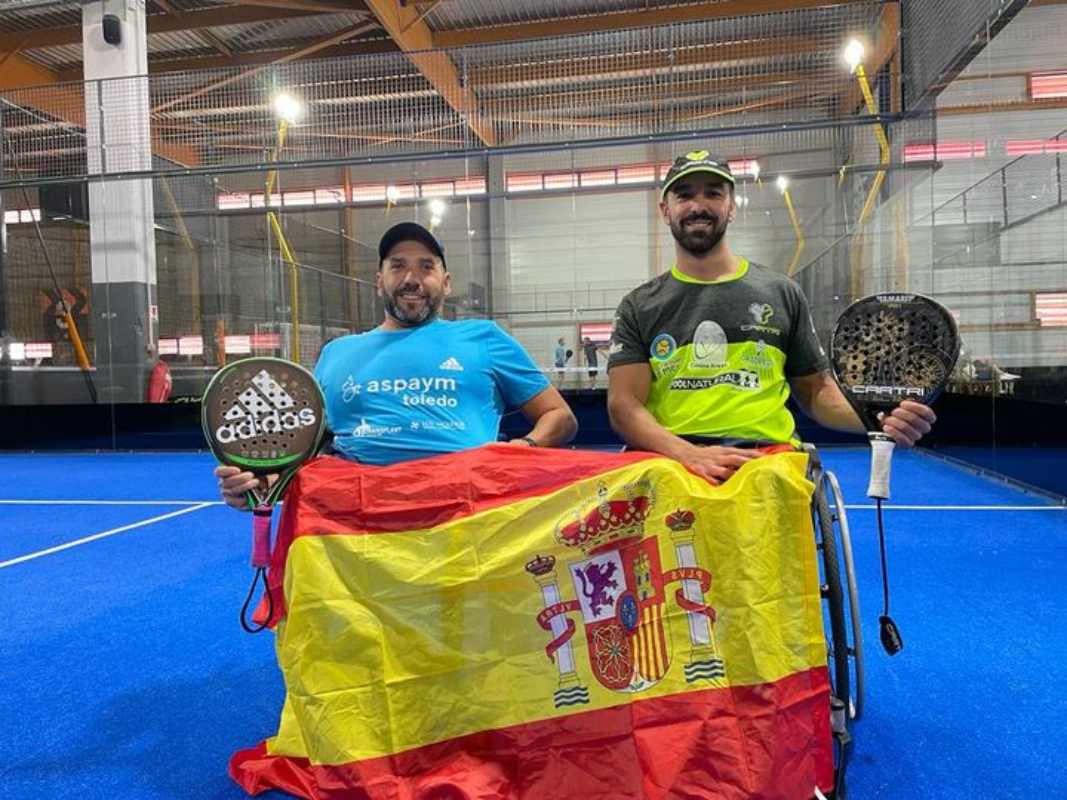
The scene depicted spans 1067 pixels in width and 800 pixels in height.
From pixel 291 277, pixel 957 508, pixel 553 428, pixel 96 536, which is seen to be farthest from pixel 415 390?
pixel 291 277

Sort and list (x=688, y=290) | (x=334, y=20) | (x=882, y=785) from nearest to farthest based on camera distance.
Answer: (x=882, y=785) < (x=688, y=290) < (x=334, y=20)

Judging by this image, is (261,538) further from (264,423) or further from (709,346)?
(709,346)

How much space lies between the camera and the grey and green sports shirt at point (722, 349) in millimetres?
1930

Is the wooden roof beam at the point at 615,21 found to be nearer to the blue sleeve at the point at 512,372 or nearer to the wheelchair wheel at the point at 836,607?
the blue sleeve at the point at 512,372

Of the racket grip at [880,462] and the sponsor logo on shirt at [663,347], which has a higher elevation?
the sponsor logo on shirt at [663,347]

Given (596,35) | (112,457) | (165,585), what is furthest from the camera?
(112,457)

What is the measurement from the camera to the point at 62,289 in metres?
9.42

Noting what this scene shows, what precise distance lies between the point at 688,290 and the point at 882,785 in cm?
131

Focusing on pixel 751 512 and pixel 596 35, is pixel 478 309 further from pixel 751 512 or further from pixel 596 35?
pixel 751 512

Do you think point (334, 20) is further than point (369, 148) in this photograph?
Yes

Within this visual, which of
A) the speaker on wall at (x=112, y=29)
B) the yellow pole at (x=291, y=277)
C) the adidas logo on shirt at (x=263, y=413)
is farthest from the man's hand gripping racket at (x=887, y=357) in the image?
the speaker on wall at (x=112, y=29)

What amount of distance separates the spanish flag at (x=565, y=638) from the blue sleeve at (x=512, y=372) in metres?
0.62

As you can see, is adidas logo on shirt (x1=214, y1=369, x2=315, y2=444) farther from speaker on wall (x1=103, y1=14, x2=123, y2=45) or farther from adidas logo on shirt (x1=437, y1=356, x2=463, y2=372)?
speaker on wall (x1=103, y1=14, x2=123, y2=45)

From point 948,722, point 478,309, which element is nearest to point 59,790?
point 948,722
